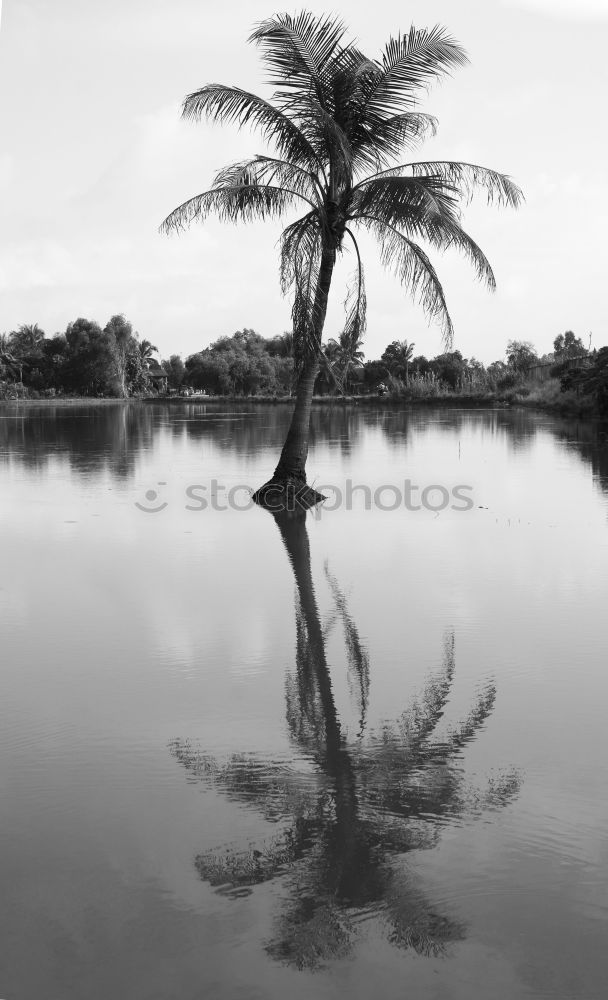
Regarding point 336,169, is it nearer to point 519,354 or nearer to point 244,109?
point 244,109

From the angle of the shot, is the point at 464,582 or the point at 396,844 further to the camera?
the point at 464,582

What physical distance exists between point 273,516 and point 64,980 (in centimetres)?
1146

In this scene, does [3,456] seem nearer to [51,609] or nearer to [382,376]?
[51,609]

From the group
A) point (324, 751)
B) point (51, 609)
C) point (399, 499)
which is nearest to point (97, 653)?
point (51, 609)

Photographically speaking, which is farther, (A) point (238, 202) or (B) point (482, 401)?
(B) point (482, 401)

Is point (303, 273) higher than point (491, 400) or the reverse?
higher

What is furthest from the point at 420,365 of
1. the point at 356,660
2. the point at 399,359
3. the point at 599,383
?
the point at 356,660

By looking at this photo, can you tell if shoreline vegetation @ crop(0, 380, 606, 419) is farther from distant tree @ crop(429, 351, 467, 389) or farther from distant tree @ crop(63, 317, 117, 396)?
distant tree @ crop(429, 351, 467, 389)

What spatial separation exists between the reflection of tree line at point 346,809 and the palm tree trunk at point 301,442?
31.9 ft

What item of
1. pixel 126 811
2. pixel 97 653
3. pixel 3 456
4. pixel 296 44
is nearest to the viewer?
pixel 126 811

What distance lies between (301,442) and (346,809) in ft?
40.7

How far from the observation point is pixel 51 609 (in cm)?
856

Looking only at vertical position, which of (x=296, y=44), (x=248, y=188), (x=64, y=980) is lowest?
(x=64, y=980)

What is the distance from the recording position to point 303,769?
5004 millimetres
